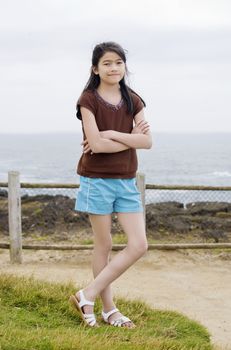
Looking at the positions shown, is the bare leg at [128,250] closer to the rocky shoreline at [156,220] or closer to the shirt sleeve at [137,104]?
the shirt sleeve at [137,104]

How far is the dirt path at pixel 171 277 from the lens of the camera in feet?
21.8

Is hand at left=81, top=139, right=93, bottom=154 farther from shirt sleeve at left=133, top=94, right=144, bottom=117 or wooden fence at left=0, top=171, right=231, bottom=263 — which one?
wooden fence at left=0, top=171, right=231, bottom=263

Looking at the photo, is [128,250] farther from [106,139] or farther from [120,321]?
[106,139]

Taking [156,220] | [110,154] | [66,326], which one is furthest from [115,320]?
[156,220]

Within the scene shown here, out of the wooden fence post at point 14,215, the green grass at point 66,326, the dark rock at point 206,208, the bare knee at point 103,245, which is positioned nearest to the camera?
the green grass at point 66,326

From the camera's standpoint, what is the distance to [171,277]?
8336 millimetres

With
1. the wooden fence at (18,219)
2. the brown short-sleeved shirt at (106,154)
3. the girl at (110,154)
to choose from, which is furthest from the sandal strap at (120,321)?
the wooden fence at (18,219)

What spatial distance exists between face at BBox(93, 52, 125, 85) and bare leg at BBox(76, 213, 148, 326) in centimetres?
86

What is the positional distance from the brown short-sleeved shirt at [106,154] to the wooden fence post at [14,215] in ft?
14.3

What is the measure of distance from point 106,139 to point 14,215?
4757 mm

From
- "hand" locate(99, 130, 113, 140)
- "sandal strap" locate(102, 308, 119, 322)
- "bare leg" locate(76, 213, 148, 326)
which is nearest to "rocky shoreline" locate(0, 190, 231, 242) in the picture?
"sandal strap" locate(102, 308, 119, 322)

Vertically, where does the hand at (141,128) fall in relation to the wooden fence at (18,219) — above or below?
above

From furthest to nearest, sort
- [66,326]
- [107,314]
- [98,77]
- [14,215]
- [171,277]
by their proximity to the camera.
A: 1. [14,215]
2. [171,277]
3. [107,314]
4. [66,326]
5. [98,77]

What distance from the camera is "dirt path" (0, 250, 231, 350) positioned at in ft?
21.8
